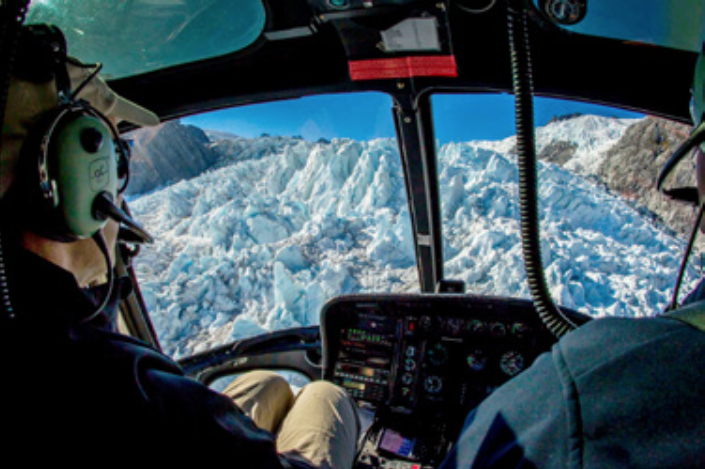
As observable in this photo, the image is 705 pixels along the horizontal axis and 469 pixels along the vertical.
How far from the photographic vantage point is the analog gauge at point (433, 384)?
179 cm

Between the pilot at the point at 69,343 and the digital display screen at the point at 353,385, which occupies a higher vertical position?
the pilot at the point at 69,343

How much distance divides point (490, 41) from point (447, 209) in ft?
16.7

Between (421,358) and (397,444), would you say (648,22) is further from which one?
(397,444)

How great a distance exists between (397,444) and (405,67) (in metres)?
1.59

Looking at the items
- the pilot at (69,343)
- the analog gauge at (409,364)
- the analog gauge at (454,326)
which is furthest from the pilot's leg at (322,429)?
the analog gauge at (454,326)

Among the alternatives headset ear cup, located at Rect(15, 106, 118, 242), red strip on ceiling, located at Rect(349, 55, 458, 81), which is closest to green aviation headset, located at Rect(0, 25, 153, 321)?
headset ear cup, located at Rect(15, 106, 118, 242)

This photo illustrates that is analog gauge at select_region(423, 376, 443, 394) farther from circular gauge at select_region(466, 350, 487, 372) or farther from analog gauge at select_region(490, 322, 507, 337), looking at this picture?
analog gauge at select_region(490, 322, 507, 337)

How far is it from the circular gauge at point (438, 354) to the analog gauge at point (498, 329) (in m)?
0.23

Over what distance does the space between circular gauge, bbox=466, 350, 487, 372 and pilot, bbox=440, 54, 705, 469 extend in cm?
140

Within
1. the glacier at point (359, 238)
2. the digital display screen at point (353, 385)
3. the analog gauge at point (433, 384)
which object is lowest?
the glacier at point (359, 238)

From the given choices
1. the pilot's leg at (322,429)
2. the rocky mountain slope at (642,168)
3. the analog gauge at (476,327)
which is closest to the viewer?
the pilot's leg at (322,429)

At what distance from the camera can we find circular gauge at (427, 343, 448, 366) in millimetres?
1829

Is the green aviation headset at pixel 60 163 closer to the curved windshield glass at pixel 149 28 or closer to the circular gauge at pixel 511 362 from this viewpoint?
the curved windshield glass at pixel 149 28

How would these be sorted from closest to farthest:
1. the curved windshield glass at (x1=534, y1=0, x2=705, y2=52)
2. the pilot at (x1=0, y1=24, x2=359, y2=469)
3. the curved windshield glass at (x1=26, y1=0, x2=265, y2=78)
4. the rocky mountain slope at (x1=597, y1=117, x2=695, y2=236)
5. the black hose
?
the pilot at (x1=0, y1=24, x2=359, y2=469) → the black hose → the curved windshield glass at (x1=534, y1=0, x2=705, y2=52) → the curved windshield glass at (x1=26, y1=0, x2=265, y2=78) → the rocky mountain slope at (x1=597, y1=117, x2=695, y2=236)
